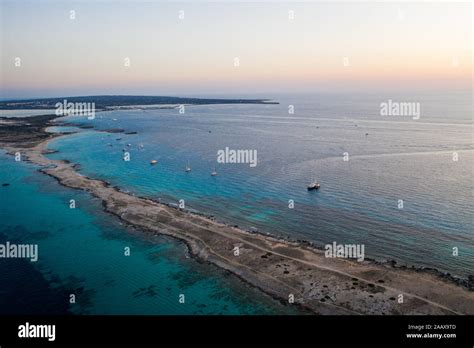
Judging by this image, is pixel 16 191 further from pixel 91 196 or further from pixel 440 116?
pixel 440 116

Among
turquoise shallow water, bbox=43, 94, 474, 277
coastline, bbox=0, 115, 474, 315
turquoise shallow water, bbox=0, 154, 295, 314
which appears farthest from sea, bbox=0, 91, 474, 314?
coastline, bbox=0, 115, 474, 315

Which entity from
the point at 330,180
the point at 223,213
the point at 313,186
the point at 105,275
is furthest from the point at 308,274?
the point at 330,180

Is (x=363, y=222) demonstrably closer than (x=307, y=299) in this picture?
No

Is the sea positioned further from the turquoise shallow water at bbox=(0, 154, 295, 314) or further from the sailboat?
the sailboat

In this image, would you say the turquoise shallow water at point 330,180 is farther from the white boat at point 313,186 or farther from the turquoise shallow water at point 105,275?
the turquoise shallow water at point 105,275

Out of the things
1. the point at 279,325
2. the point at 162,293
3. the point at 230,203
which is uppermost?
the point at 279,325

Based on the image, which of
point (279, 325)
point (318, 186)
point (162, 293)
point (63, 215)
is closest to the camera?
point (279, 325)

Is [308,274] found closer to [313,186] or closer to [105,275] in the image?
[105,275]

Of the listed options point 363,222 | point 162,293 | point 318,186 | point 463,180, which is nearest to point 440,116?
point 463,180
